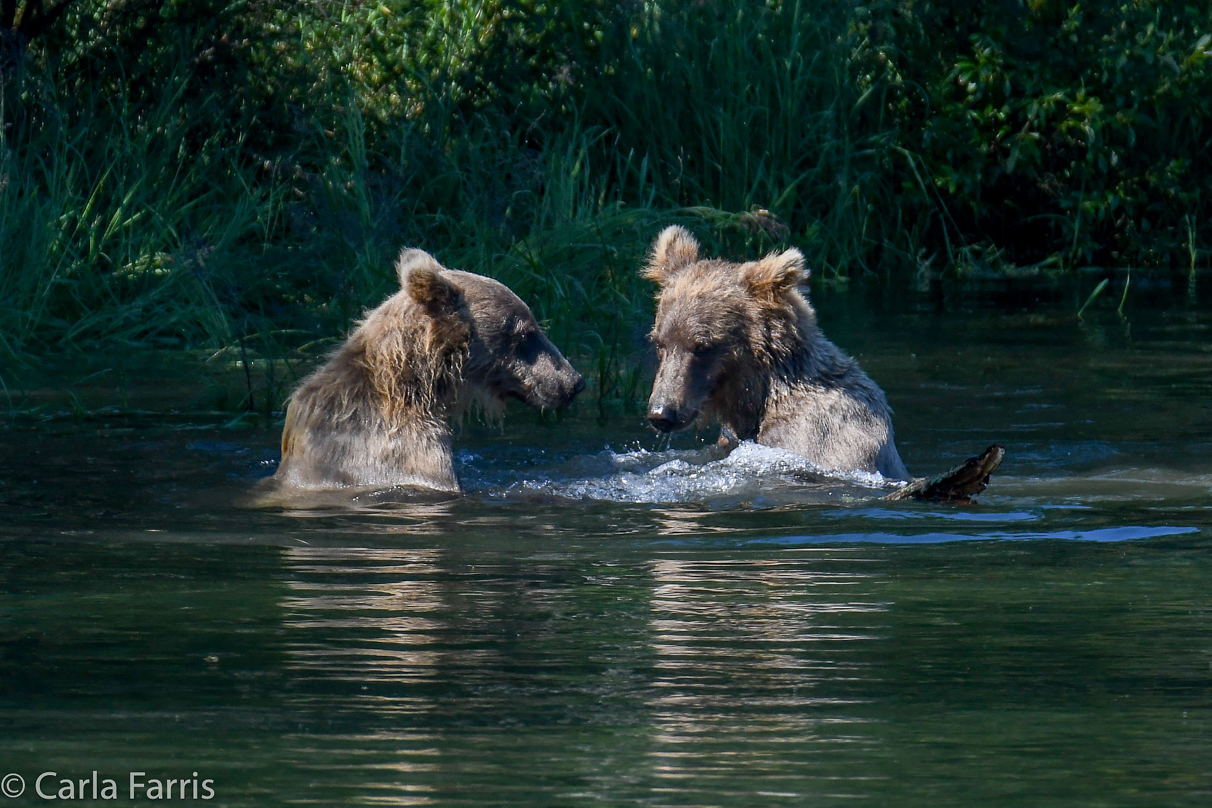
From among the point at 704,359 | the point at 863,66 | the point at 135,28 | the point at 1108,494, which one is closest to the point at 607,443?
the point at 704,359

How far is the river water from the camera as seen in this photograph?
3617mm

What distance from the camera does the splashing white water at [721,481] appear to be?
7.70 m

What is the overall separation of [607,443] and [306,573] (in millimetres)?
3517

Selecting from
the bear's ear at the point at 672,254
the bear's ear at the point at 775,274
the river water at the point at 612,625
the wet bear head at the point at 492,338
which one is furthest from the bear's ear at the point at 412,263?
the bear's ear at the point at 775,274

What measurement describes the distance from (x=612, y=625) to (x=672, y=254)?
4.01 metres

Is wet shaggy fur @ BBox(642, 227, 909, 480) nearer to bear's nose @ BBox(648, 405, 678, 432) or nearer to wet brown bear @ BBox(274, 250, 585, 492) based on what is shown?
bear's nose @ BBox(648, 405, 678, 432)

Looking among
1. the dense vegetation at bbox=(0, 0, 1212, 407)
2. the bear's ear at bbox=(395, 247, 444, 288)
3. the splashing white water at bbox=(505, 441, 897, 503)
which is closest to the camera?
the splashing white water at bbox=(505, 441, 897, 503)

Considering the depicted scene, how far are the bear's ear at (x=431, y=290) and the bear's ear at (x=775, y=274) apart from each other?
130 centimetres

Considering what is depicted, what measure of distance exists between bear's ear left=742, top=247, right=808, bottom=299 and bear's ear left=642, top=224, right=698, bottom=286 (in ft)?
1.67

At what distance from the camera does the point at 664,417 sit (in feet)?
26.2

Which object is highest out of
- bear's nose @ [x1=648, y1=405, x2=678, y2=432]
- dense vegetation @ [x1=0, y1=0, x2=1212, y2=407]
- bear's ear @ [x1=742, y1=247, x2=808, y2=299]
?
dense vegetation @ [x1=0, y1=0, x2=1212, y2=407]

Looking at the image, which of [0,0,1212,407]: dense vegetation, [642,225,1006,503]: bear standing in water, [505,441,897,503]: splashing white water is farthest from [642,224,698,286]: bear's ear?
[0,0,1212,407]: dense vegetation

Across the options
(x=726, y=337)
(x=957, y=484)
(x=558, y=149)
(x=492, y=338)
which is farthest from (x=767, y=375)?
(x=558, y=149)

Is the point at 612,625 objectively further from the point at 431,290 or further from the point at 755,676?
the point at 431,290
